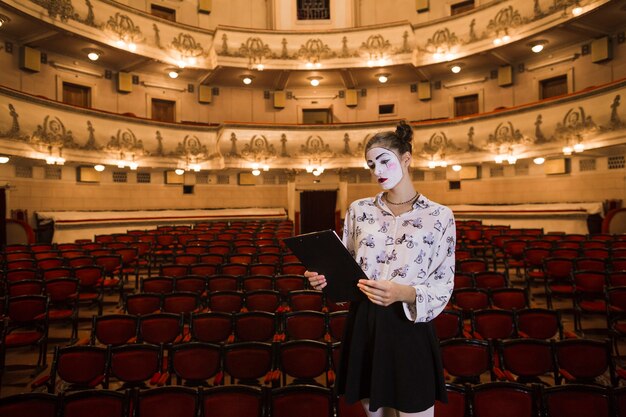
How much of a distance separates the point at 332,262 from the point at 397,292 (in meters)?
0.29

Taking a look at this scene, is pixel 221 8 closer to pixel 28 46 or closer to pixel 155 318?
pixel 28 46

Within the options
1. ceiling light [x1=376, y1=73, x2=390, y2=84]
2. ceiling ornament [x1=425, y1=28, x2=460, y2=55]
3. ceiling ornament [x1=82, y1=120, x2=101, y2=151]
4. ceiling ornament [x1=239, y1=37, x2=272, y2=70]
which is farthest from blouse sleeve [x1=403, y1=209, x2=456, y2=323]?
ceiling light [x1=376, y1=73, x2=390, y2=84]

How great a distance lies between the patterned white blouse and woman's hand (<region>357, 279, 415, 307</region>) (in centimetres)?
5

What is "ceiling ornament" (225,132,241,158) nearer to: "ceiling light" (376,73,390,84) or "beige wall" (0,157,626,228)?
"beige wall" (0,157,626,228)

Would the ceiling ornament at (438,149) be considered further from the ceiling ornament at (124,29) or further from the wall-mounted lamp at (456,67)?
the ceiling ornament at (124,29)

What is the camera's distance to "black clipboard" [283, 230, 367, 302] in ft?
5.23

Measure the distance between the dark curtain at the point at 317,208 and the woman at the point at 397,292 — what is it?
17434 mm

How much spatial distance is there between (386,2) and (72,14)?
544 inches

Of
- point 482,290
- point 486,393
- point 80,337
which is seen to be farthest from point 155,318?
point 482,290

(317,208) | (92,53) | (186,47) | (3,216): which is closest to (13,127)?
(3,216)

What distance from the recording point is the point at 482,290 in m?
5.42

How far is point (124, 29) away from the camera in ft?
50.8

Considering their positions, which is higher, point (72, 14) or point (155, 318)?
point (72, 14)

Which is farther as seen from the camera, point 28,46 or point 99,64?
point 99,64
